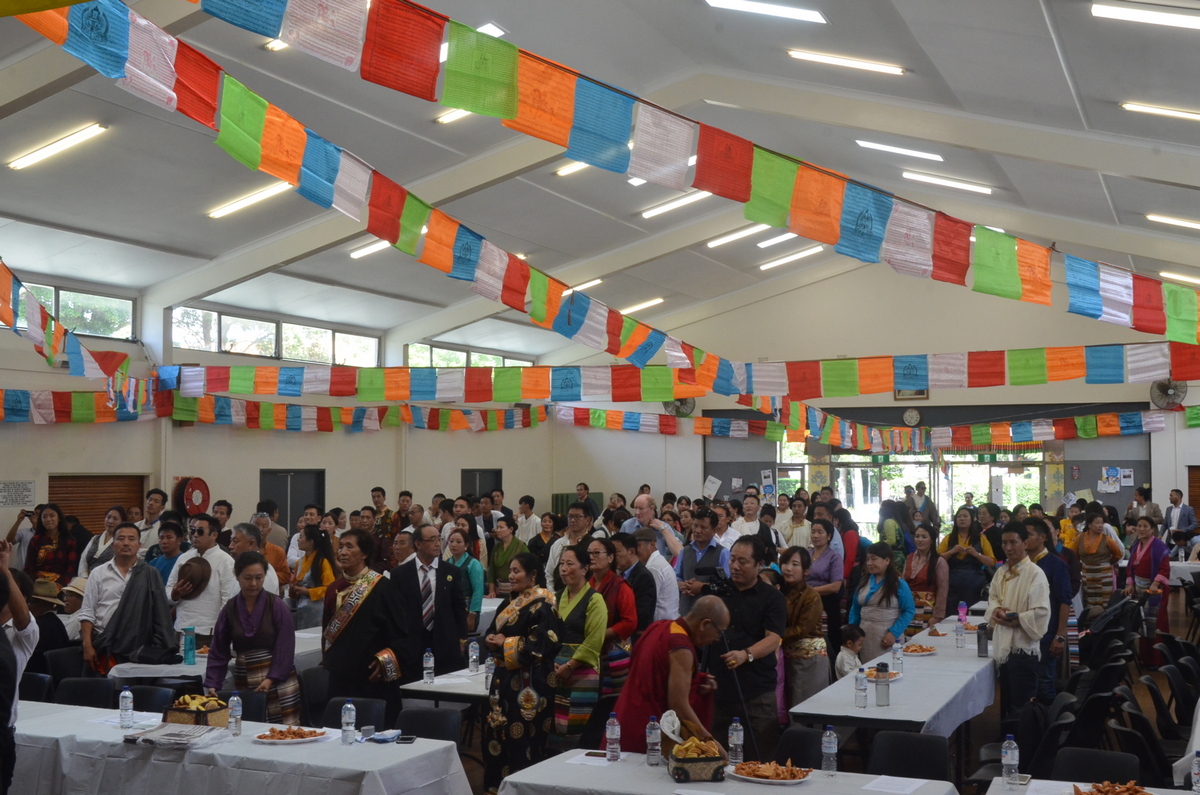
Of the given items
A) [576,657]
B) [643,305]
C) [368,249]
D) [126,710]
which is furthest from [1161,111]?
[643,305]

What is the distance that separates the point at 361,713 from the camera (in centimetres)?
555

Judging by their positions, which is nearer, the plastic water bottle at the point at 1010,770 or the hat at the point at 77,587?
the plastic water bottle at the point at 1010,770

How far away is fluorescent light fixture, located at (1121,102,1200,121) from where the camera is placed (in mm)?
8086

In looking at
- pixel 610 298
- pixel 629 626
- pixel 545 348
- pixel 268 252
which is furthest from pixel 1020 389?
pixel 629 626

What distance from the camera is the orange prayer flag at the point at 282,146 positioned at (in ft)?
18.0

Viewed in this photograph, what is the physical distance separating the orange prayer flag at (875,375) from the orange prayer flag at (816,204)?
6.61m

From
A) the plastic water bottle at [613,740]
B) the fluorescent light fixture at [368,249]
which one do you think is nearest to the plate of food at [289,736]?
the plastic water bottle at [613,740]

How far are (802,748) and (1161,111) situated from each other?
6.20 meters

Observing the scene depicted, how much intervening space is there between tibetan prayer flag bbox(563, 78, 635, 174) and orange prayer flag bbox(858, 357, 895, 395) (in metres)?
8.13

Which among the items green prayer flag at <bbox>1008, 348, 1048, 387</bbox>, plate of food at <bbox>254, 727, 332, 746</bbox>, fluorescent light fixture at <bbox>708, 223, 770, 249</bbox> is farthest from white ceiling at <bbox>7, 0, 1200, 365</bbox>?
plate of food at <bbox>254, 727, 332, 746</bbox>

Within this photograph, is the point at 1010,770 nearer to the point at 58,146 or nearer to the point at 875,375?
the point at 875,375

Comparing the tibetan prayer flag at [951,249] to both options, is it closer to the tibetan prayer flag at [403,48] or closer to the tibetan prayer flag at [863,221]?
the tibetan prayer flag at [863,221]

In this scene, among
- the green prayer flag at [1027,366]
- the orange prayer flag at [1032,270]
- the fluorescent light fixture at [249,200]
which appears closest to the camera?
the orange prayer flag at [1032,270]

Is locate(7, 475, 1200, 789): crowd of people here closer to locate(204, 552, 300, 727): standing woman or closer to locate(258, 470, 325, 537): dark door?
locate(204, 552, 300, 727): standing woman
